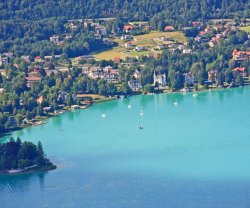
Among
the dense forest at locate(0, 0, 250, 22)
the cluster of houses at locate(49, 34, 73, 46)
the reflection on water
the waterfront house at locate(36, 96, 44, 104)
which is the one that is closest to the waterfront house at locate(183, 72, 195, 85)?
the waterfront house at locate(36, 96, 44, 104)

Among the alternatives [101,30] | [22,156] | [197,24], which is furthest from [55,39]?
[22,156]

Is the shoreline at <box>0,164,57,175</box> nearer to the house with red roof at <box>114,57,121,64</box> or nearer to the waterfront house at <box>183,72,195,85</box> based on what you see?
the waterfront house at <box>183,72,195,85</box>

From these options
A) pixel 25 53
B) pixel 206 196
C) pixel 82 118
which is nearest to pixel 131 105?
pixel 82 118

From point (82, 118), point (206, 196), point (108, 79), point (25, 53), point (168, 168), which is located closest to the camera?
point (206, 196)

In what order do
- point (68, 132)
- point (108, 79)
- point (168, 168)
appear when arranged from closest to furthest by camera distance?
point (168, 168)
point (68, 132)
point (108, 79)

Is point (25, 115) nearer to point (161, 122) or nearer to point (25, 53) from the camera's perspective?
point (161, 122)

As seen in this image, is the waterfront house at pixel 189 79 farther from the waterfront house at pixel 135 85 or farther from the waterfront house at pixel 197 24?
the waterfront house at pixel 197 24

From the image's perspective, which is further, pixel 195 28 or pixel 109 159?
pixel 195 28
